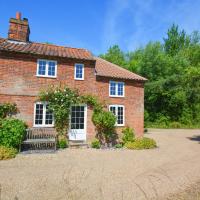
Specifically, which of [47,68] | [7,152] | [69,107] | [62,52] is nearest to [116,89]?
[69,107]

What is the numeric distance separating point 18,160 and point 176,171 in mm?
8454

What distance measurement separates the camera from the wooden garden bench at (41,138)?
1373cm

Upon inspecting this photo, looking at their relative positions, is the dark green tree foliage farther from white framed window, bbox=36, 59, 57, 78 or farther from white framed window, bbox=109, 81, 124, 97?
white framed window, bbox=36, 59, 57, 78

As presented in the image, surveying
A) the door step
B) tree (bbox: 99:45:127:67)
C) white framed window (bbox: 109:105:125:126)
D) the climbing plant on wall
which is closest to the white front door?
the door step

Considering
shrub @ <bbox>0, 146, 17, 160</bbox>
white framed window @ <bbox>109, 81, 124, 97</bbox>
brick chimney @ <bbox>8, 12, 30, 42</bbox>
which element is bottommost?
shrub @ <bbox>0, 146, 17, 160</bbox>

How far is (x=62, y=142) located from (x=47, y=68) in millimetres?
5804

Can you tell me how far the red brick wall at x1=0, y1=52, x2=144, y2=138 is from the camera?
47.5 feet

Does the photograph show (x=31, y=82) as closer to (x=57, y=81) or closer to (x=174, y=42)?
(x=57, y=81)

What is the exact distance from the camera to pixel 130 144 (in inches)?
627

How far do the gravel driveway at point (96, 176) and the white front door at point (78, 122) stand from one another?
2732 mm

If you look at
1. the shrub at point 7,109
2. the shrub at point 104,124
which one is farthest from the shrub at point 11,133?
the shrub at point 104,124

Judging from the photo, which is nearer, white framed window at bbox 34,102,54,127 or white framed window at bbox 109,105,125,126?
white framed window at bbox 34,102,54,127

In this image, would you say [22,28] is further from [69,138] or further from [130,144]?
[130,144]

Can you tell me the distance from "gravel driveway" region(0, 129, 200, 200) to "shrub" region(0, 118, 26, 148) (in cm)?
118
